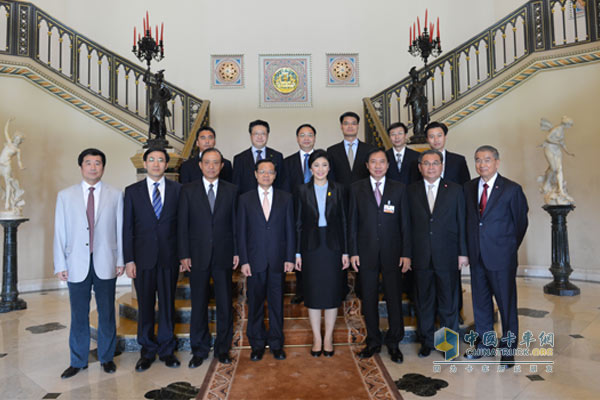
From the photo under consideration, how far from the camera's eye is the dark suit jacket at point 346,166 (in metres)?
3.79

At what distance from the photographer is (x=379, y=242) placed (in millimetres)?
3062

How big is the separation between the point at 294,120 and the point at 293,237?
5.38m

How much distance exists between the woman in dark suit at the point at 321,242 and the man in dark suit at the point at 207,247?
0.53 meters

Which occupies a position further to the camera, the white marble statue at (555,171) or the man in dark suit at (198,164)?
the white marble statue at (555,171)

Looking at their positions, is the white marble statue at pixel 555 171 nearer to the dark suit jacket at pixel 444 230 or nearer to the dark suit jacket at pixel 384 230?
the dark suit jacket at pixel 444 230

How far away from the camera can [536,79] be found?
251 inches

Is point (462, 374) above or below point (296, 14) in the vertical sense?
below

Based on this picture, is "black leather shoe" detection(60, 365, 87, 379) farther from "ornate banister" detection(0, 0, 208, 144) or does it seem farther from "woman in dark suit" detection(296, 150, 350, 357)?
"ornate banister" detection(0, 0, 208, 144)

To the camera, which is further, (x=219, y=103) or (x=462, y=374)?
(x=219, y=103)

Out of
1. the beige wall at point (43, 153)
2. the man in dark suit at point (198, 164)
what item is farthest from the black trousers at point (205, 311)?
the beige wall at point (43, 153)

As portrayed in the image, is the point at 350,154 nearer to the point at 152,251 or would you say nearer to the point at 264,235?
the point at 264,235

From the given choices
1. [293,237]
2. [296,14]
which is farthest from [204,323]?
[296,14]

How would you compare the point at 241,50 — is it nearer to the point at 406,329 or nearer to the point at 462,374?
the point at 406,329

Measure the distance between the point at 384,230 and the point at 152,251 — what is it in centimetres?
170
